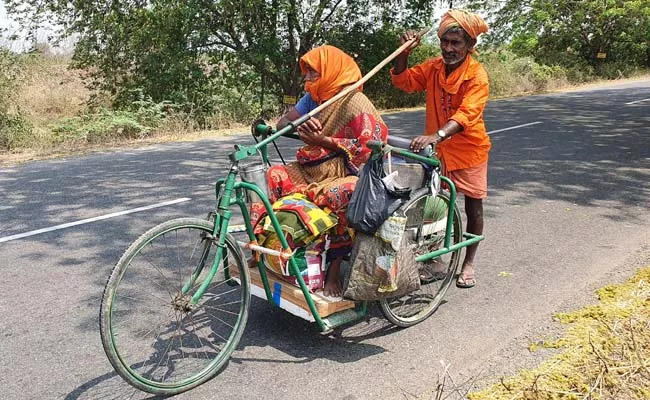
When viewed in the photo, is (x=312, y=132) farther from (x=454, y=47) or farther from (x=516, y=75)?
(x=516, y=75)

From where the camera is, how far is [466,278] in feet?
14.0

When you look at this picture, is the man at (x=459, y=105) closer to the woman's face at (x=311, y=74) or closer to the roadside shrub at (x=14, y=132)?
the woman's face at (x=311, y=74)

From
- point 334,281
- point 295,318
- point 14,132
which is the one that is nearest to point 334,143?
point 334,281

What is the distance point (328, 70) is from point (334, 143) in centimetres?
43

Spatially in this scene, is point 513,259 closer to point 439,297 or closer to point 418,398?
point 439,297

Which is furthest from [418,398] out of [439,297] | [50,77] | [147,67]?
[50,77]

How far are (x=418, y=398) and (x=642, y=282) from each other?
2136 mm

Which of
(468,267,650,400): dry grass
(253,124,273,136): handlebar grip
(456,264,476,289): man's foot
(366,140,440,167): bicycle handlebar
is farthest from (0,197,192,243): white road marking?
(468,267,650,400): dry grass

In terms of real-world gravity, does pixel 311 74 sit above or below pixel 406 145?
above

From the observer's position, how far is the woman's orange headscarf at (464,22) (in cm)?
375

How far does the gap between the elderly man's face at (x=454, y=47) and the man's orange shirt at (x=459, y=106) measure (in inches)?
3.5

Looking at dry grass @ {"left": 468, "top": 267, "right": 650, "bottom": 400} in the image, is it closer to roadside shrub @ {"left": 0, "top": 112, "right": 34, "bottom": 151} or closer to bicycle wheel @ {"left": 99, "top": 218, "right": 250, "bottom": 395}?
bicycle wheel @ {"left": 99, "top": 218, "right": 250, "bottom": 395}

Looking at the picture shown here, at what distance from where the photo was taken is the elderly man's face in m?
3.78

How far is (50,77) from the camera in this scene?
17.5 meters
